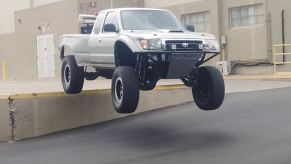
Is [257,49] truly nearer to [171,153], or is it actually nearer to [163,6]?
[163,6]

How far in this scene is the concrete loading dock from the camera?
1280 centimetres

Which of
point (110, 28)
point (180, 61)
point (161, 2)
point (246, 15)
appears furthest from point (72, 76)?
point (161, 2)

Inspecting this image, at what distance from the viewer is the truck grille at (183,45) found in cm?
1041

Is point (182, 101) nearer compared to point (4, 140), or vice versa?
point (4, 140)

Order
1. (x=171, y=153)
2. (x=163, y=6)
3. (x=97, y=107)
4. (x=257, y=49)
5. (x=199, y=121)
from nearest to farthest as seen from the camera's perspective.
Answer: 1. (x=171, y=153)
2. (x=199, y=121)
3. (x=97, y=107)
4. (x=257, y=49)
5. (x=163, y=6)

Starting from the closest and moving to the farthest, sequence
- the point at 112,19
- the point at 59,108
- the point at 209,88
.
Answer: the point at 209,88 → the point at 112,19 → the point at 59,108

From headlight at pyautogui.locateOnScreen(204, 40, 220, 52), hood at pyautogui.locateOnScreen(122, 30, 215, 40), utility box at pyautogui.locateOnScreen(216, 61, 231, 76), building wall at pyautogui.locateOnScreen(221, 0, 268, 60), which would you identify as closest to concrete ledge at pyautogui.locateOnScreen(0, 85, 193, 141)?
hood at pyautogui.locateOnScreen(122, 30, 215, 40)

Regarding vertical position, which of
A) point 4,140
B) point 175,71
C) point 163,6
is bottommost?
point 4,140

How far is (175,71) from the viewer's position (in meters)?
10.8

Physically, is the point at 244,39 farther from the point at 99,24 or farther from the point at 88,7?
the point at 99,24

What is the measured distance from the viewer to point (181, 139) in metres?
10.8

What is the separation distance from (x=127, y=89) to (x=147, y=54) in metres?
0.75

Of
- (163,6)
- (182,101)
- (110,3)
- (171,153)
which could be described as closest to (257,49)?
(163,6)

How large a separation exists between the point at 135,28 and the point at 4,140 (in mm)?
4024
